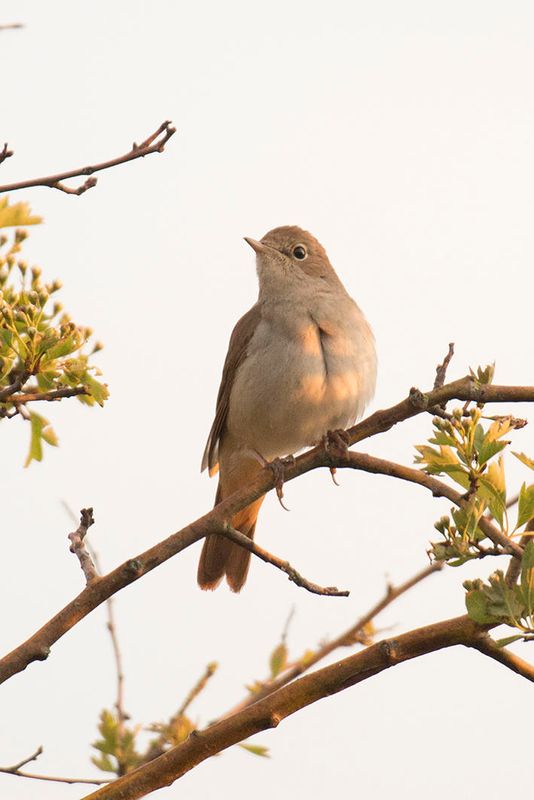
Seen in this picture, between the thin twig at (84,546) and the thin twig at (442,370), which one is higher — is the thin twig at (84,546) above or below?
below

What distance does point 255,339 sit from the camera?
6273mm

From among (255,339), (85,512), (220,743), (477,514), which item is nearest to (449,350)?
(477,514)

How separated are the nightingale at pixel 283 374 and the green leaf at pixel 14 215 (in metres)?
2.50

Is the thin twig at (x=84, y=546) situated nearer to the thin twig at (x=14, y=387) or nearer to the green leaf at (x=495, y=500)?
the thin twig at (x=14, y=387)

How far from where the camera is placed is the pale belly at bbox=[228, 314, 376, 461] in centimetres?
576

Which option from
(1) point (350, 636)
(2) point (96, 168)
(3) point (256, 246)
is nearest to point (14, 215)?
(2) point (96, 168)

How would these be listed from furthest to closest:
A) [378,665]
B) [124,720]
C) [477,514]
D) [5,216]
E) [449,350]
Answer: [124,720], [449,350], [5,216], [477,514], [378,665]

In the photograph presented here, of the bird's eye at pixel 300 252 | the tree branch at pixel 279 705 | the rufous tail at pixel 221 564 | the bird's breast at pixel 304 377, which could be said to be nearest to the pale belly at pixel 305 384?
the bird's breast at pixel 304 377

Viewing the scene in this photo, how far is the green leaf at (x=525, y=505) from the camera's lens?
113 inches

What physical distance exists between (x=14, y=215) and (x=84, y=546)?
1.00m

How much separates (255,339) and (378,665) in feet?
12.9

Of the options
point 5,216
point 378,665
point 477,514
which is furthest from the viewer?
point 5,216

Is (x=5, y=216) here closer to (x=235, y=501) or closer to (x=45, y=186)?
(x=45, y=186)

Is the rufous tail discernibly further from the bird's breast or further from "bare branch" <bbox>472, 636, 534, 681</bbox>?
"bare branch" <bbox>472, 636, 534, 681</bbox>
